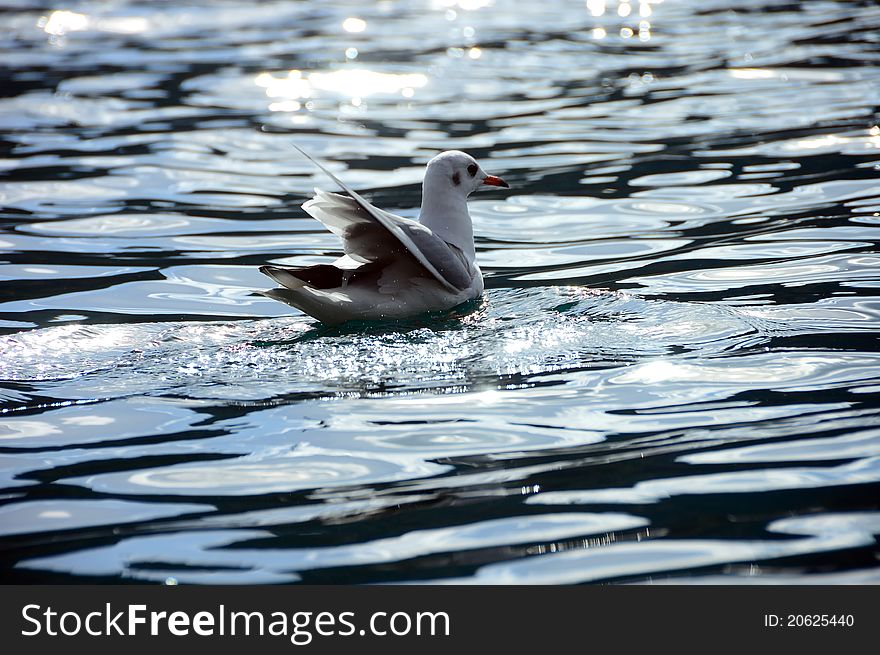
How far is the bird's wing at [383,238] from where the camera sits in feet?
20.4

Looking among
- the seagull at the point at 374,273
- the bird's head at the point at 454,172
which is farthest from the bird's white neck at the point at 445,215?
the seagull at the point at 374,273

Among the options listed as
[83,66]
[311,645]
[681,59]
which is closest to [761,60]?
[681,59]

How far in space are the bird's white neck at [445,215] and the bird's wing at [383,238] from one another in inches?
17.4

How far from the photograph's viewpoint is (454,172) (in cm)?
750

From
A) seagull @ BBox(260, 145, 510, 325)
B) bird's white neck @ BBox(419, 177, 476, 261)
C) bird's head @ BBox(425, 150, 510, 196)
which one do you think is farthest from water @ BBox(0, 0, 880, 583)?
bird's head @ BBox(425, 150, 510, 196)

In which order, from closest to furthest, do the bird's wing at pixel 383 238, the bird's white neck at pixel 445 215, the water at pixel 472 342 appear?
the water at pixel 472 342
the bird's wing at pixel 383 238
the bird's white neck at pixel 445 215

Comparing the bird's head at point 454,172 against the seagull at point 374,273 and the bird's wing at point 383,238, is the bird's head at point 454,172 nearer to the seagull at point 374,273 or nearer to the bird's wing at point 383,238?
the seagull at point 374,273

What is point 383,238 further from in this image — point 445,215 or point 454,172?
point 454,172

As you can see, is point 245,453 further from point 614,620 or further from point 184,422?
point 614,620

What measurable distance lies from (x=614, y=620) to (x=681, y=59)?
13.1m

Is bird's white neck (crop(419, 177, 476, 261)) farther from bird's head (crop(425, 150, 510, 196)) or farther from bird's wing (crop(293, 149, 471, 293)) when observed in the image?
bird's wing (crop(293, 149, 471, 293))

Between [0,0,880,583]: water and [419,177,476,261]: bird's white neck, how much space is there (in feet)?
1.41

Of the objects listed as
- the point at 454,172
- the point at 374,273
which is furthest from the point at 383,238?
the point at 454,172

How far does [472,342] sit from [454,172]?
5.50 feet
